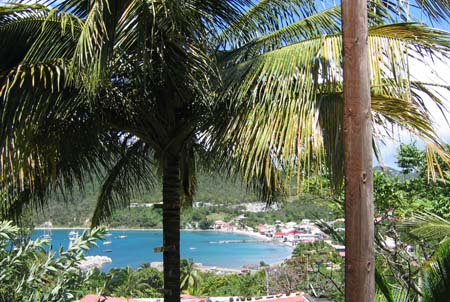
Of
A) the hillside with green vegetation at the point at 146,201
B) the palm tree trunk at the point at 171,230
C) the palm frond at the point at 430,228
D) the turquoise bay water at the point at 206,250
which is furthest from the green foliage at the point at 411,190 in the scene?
the turquoise bay water at the point at 206,250

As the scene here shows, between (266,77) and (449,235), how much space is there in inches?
83.3

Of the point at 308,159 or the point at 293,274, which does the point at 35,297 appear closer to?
the point at 308,159

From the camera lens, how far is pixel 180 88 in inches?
251

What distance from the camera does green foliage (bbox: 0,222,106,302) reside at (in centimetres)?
326

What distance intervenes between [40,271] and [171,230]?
11.7ft

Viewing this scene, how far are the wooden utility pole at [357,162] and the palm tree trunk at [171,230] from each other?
404cm

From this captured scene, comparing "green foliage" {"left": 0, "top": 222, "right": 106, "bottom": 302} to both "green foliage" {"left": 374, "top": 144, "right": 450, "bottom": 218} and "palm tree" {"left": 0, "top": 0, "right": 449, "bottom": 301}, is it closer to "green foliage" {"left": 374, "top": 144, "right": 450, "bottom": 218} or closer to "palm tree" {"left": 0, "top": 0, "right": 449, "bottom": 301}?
"palm tree" {"left": 0, "top": 0, "right": 449, "bottom": 301}

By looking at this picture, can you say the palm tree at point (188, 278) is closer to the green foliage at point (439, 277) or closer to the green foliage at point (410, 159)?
the green foliage at point (410, 159)

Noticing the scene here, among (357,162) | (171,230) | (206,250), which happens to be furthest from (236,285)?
(206,250)

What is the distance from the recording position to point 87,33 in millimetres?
4430

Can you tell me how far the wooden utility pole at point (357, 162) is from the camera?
2869mm

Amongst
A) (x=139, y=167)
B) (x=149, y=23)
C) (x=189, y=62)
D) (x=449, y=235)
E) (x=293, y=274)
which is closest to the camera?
(x=449, y=235)

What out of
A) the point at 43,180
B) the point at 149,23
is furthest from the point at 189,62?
the point at 43,180

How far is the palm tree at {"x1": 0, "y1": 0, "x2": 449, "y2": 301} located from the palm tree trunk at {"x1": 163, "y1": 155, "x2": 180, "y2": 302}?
0.05 ft
